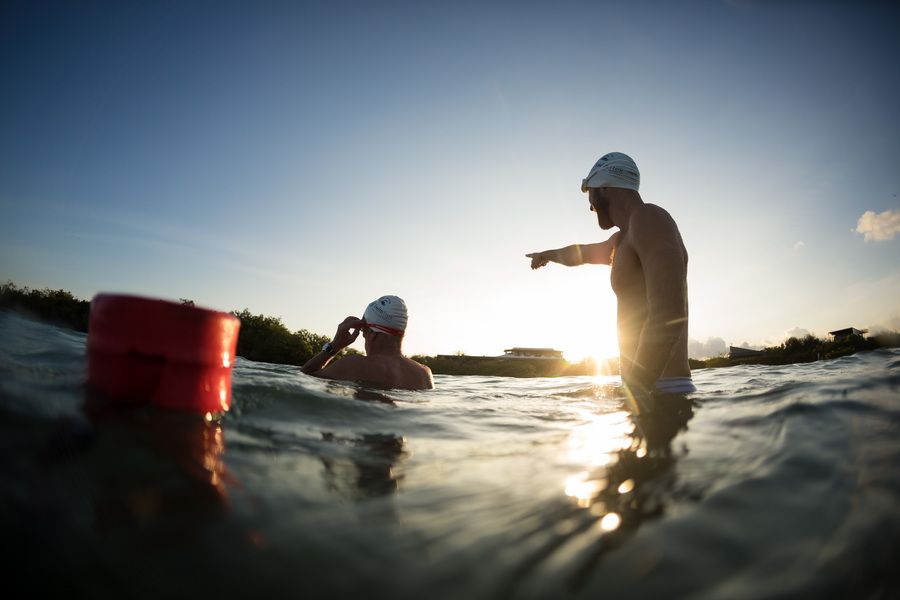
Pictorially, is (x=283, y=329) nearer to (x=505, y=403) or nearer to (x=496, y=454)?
(x=505, y=403)

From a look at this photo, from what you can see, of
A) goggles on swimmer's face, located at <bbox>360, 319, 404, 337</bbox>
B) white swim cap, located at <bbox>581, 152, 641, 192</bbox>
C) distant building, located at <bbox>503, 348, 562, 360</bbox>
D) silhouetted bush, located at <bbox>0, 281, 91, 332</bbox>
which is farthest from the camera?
distant building, located at <bbox>503, 348, 562, 360</bbox>

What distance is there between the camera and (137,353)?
1.67 m

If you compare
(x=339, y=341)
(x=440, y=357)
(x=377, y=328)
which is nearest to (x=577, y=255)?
(x=377, y=328)

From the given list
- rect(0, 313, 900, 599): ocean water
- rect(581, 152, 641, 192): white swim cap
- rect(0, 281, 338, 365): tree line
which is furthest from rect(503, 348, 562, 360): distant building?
rect(0, 313, 900, 599): ocean water

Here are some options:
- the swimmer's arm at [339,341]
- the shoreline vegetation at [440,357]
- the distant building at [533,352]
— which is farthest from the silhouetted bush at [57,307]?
the distant building at [533,352]

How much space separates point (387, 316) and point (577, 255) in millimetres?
2945

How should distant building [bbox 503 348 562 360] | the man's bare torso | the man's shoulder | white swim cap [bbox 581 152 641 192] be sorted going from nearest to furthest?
the man's shoulder → the man's bare torso → white swim cap [bbox 581 152 641 192] → distant building [bbox 503 348 562 360]

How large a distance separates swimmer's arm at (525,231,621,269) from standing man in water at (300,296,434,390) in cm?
221

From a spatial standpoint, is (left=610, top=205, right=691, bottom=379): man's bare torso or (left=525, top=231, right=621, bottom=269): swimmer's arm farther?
(left=525, top=231, right=621, bottom=269): swimmer's arm

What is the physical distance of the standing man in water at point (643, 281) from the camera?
3.58 metres

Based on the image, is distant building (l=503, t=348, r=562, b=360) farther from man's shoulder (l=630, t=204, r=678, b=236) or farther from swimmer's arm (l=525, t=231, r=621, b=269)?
man's shoulder (l=630, t=204, r=678, b=236)

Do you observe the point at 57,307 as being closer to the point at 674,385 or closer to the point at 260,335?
the point at 260,335

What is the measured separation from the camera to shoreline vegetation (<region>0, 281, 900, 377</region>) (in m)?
12.7

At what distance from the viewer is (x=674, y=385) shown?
4027 mm
